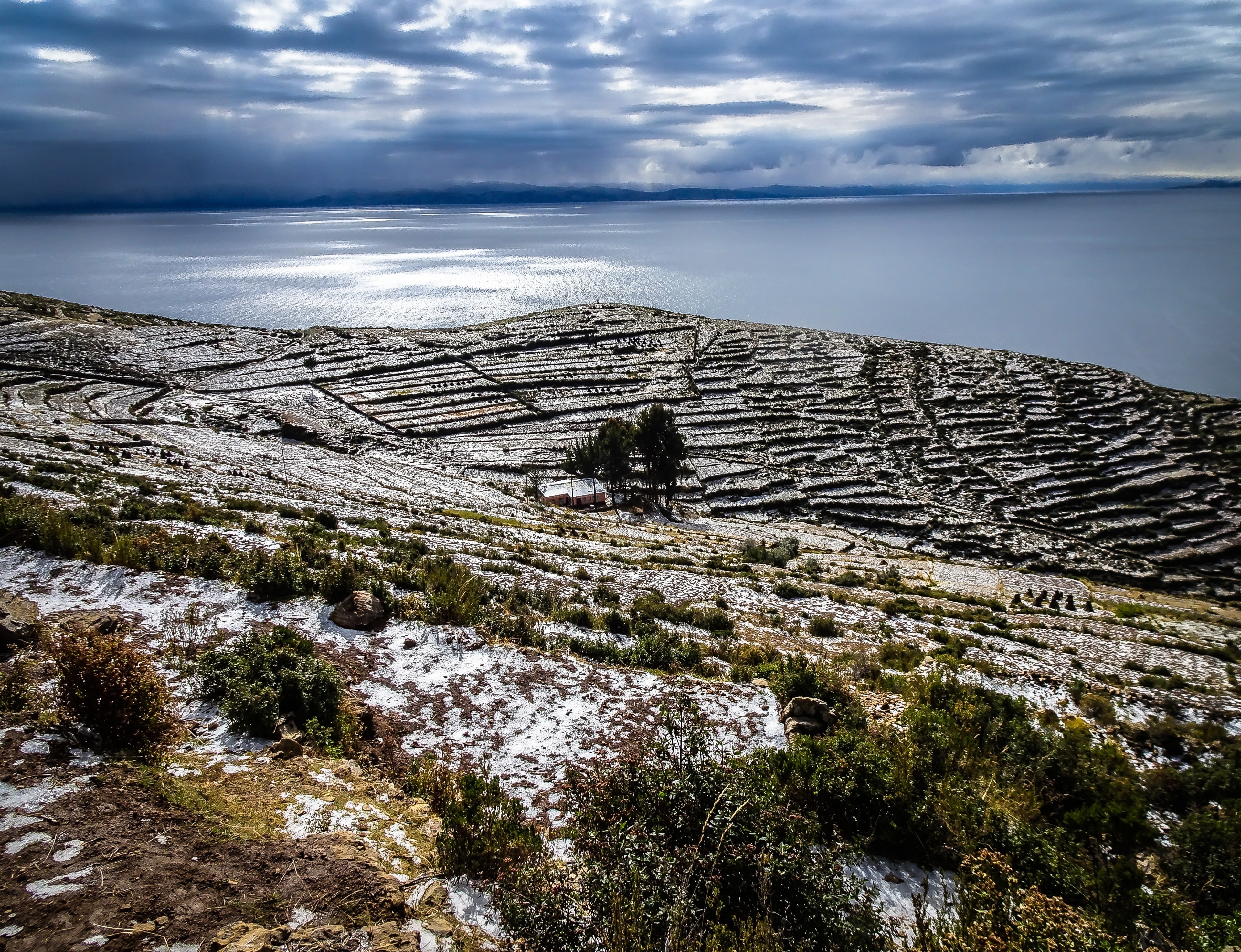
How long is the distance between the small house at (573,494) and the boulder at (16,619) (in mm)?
39740

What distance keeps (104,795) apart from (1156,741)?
51.8 feet

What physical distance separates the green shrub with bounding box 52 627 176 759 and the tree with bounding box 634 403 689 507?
46.6 metres

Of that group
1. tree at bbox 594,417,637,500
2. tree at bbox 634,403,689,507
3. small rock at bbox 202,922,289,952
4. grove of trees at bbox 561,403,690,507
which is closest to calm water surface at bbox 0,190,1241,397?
tree at bbox 634,403,689,507

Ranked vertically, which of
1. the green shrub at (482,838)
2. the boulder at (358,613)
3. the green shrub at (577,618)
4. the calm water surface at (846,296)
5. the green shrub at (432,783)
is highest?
the calm water surface at (846,296)

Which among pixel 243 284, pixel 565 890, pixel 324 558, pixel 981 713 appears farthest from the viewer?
pixel 243 284

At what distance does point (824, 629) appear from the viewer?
17609 mm

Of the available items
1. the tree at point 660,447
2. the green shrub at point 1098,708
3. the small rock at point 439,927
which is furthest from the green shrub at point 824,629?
the tree at point 660,447

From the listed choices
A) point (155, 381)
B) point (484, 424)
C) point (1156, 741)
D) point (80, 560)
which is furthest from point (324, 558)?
point (155, 381)

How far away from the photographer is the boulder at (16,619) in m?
7.83

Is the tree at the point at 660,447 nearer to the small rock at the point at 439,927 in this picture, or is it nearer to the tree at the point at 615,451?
the tree at the point at 615,451

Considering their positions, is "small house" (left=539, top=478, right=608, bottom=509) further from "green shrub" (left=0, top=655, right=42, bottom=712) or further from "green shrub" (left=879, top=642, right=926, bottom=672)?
"green shrub" (left=0, top=655, right=42, bottom=712)

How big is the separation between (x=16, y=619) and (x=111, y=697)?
3900mm

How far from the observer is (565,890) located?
4.86 meters

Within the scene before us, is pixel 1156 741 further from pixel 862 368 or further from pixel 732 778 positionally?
pixel 862 368
